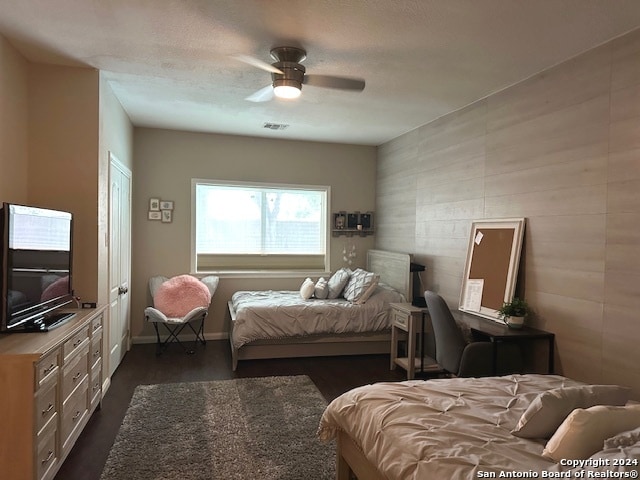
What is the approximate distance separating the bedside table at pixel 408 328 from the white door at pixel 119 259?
2.81 meters

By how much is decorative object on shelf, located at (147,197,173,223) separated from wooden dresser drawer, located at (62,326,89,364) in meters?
2.72

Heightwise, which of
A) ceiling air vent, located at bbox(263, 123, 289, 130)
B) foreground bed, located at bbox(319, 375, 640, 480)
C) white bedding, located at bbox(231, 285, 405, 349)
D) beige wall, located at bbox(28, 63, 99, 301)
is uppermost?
ceiling air vent, located at bbox(263, 123, 289, 130)

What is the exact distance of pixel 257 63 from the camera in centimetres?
323

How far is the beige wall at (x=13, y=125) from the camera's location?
2871mm

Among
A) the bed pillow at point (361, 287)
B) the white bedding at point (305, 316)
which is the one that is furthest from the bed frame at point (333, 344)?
the bed pillow at point (361, 287)

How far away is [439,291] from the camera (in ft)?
15.2

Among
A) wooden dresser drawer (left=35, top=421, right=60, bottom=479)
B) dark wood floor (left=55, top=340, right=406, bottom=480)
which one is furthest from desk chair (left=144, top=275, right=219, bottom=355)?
wooden dresser drawer (left=35, top=421, right=60, bottom=479)

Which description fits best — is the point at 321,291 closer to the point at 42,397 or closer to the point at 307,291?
the point at 307,291

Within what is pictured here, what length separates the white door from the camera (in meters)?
4.06

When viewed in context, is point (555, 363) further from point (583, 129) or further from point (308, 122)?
point (308, 122)

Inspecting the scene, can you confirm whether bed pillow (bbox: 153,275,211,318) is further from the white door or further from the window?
the window

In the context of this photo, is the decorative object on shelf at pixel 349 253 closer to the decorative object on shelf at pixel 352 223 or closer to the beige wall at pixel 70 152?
the decorative object on shelf at pixel 352 223

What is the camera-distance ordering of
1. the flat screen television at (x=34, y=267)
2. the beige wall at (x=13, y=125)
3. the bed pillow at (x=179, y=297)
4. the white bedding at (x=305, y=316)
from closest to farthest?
the flat screen television at (x=34, y=267) → the beige wall at (x=13, y=125) → the white bedding at (x=305, y=316) → the bed pillow at (x=179, y=297)

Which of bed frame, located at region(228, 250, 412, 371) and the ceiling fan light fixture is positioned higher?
the ceiling fan light fixture
